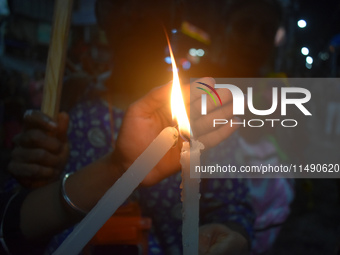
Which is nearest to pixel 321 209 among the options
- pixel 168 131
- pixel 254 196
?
pixel 254 196

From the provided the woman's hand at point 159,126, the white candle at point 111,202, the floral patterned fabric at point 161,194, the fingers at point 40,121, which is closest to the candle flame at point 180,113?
the white candle at point 111,202

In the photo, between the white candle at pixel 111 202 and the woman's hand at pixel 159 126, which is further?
the woman's hand at pixel 159 126

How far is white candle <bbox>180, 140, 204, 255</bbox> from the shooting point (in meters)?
0.38

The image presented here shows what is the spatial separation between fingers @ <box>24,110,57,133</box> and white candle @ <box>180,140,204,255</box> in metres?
0.72

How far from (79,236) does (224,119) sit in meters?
0.45

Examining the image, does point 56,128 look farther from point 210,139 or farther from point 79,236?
point 79,236

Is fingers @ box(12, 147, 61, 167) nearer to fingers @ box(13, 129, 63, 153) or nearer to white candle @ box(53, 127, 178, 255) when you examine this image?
fingers @ box(13, 129, 63, 153)

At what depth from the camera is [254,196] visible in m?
2.28

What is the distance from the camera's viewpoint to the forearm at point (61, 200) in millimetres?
896

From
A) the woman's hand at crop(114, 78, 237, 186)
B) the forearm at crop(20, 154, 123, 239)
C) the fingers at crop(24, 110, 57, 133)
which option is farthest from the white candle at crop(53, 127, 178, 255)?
the fingers at crop(24, 110, 57, 133)

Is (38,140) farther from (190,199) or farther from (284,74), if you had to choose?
(284,74)

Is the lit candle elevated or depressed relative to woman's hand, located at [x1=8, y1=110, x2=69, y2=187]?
elevated

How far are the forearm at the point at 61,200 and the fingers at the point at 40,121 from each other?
183 mm

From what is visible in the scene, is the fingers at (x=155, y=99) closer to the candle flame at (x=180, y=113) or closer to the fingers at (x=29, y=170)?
the candle flame at (x=180, y=113)
